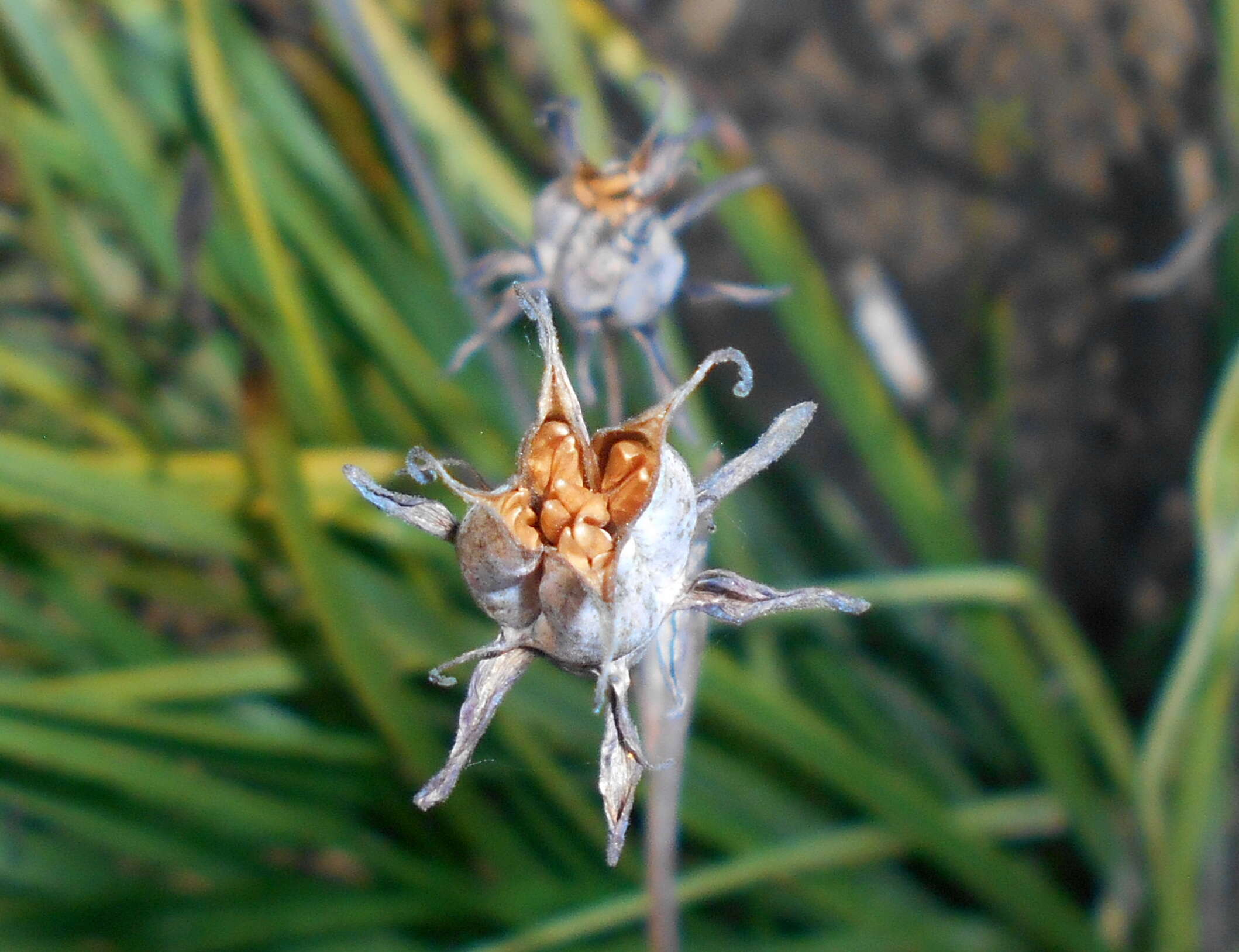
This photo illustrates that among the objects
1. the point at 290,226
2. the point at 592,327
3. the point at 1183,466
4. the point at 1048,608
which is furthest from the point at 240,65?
the point at 1183,466

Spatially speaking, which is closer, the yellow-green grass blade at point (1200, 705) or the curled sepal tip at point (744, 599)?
the curled sepal tip at point (744, 599)

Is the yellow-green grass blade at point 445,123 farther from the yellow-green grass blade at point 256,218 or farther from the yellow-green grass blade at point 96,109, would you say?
the yellow-green grass blade at point 96,109

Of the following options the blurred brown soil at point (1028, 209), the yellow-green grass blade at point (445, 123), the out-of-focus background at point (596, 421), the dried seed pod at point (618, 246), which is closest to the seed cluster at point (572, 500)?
the dried seed pod at point (618, 246)

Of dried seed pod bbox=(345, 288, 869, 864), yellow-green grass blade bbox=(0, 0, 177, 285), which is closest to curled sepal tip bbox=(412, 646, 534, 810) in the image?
dried seed pod bbox=(345, 288, 869, 864)

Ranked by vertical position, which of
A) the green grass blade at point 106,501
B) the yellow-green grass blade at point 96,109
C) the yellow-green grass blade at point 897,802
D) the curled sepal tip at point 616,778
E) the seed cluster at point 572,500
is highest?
the yellow-green grass blade at point 96,109

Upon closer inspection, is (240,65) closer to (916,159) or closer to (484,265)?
(484,265)

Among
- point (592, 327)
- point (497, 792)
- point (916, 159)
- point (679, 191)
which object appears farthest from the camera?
point (679, 191)

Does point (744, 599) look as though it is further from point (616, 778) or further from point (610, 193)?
point (610, 193)
